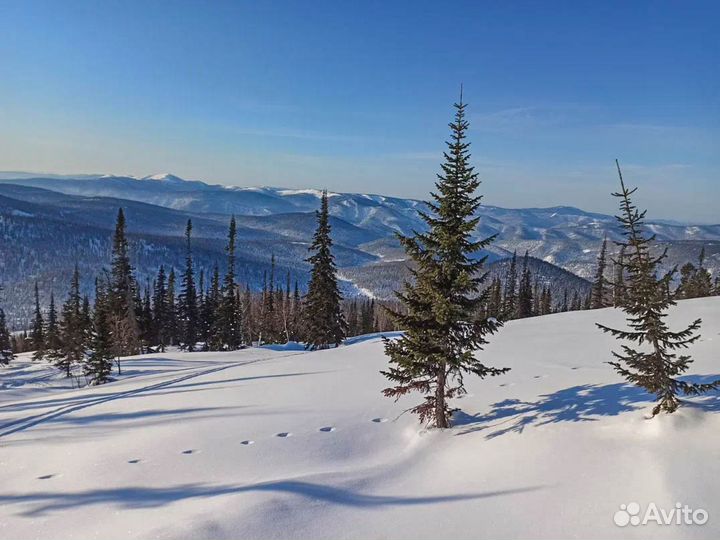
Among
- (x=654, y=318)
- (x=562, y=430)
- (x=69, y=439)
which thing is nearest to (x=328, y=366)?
(x=69, y=439)

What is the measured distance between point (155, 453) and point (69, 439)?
14.5 feet

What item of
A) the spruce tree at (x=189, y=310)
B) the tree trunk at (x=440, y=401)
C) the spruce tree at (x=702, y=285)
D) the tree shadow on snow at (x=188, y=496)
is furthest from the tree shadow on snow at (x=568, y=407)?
the spruce tree at (x=189, y=310)

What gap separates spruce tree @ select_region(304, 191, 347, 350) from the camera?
39938 millimetres

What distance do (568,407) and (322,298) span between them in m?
29.9

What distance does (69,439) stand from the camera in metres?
14.2

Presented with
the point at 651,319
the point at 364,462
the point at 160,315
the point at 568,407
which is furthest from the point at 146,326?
the point at 651,319

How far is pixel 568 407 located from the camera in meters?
11.5

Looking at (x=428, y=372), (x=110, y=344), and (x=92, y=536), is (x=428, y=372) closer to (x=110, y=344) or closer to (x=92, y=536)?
(x=92, y=536)

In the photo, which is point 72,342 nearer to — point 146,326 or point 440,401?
point 146,326

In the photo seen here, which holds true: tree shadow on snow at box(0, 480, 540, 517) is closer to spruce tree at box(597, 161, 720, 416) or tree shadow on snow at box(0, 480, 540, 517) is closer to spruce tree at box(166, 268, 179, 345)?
spruce tree at box(597, 161, 720, 416)

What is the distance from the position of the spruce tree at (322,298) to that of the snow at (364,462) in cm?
2095

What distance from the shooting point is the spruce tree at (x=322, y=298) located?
39.9 metres

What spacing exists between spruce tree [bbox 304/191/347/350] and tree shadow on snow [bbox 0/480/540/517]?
30332 mm

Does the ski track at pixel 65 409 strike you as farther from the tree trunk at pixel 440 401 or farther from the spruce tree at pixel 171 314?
the spruce tree at pixel 171 314
